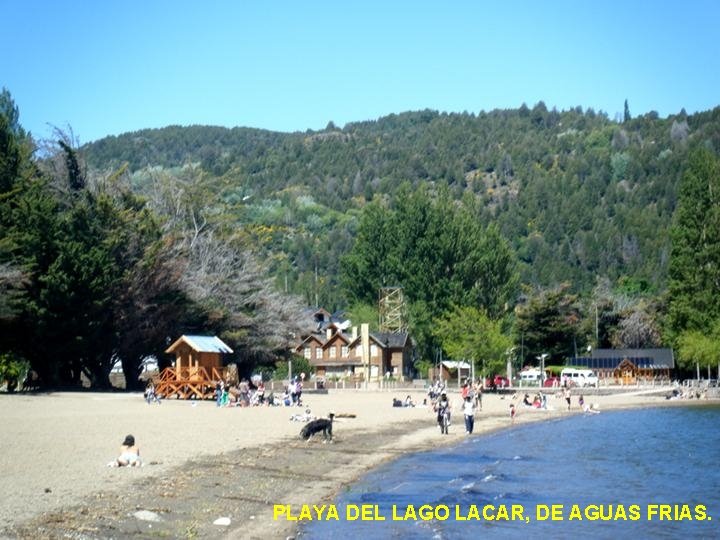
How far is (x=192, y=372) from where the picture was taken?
185ft

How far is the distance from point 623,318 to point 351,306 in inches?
1288

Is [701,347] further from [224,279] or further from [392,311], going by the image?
[224,279]

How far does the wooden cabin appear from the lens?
5600 centimetres

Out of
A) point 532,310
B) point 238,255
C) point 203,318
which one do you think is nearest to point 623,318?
point 532,310

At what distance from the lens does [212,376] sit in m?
57.6

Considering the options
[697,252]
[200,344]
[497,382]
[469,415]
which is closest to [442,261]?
[497,382]

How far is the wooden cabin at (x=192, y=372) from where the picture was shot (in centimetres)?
5600

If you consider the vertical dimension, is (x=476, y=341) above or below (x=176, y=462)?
above

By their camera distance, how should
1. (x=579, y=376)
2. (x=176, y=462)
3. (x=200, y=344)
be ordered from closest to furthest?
(x=176, y=462)
(x=200, y=344)
(x=579, y=376)

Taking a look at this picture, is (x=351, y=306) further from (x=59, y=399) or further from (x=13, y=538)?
(x=13, y=538)

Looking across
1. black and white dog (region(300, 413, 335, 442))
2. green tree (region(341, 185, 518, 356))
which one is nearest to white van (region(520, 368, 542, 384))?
green tree (region(341, 185, 518, 356))

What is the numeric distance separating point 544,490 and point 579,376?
66.2 m

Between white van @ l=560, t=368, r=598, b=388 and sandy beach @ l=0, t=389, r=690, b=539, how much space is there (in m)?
38.4

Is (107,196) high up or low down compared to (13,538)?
up
